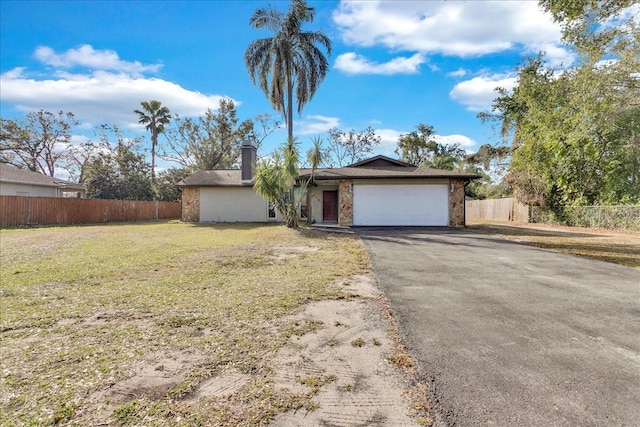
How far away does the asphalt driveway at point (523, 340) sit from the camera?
7.14 ft

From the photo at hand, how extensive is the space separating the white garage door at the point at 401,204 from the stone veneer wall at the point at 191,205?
9.88 metres

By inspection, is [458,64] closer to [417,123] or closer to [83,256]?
[83,256]

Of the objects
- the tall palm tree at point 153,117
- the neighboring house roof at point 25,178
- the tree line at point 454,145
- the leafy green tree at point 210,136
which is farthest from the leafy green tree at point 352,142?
the neighboring house roof at point 25,178

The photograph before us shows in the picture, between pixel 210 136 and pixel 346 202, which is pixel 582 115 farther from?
pixel 210 136

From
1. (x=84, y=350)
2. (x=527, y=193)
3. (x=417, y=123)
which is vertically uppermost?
(x=417, y=123)

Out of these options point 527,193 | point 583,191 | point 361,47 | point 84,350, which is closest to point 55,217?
point 361,47

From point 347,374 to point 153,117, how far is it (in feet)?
114

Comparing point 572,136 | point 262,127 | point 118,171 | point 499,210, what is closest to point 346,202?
point 572,136

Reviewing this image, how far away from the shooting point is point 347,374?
264cm

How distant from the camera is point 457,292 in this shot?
504cm

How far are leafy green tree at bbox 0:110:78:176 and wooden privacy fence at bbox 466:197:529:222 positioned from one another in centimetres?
3771

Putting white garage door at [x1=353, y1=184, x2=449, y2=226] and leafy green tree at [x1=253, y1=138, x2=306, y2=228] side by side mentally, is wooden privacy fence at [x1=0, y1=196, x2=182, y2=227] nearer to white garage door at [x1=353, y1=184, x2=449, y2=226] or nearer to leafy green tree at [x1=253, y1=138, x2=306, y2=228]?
leafy green tree at [x1=253, y1=138, x2=306, y2=228]

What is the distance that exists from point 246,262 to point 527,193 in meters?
21.0

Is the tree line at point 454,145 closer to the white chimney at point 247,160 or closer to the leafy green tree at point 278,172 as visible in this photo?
the leafy green tree at point 278,172
